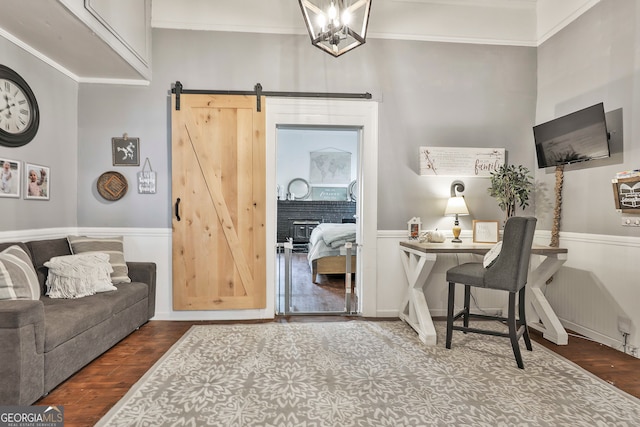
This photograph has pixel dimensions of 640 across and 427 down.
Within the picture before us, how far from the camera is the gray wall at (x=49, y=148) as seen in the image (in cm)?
253

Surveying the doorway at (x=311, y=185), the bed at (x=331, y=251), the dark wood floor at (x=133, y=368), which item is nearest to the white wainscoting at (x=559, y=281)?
the dark wood floor at (x=133, y=368)

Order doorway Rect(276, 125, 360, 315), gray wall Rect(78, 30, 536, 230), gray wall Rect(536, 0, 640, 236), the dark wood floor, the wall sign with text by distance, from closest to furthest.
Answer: the dark wood floor < gray wall Rect(536, 0, 640, 236) < gray wall Rect(78, 30, 536, 230) < the wall sign with text < doorway Rect(276, 125, 360, 315)

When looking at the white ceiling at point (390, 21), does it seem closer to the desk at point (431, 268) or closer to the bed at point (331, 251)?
the desk at point (431, 268)

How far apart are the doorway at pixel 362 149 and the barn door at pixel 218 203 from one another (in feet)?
0.32

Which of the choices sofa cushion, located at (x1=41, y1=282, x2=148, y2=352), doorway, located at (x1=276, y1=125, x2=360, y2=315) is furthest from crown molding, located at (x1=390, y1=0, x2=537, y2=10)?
sofa cushion, located at (x1=41, y1=282, x2=148, y2=352)

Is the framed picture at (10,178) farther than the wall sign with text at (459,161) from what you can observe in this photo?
No

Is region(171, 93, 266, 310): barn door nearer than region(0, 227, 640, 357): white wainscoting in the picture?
No

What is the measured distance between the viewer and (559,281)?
10.4 feet

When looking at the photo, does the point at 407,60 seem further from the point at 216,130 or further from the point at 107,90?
the point at 107,90

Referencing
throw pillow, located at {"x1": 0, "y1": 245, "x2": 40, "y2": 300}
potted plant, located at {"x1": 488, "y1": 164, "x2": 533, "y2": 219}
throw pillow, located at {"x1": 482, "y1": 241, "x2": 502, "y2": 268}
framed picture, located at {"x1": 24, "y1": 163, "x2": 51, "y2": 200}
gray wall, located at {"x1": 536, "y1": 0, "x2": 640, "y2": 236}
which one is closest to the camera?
throw pillow, located at {"x1": 0, "y1": 245, "x2": 40, "y2": 300}

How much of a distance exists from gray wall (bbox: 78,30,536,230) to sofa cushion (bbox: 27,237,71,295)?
0.52 meters

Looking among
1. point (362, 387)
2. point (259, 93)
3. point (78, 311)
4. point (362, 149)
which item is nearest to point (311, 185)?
point (362, 149)

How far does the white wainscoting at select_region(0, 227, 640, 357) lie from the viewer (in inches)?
100

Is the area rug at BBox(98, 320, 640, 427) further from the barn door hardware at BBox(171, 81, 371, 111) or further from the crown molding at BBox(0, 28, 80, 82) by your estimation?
the crown molding at BBox(0, 28, 80, 82)
